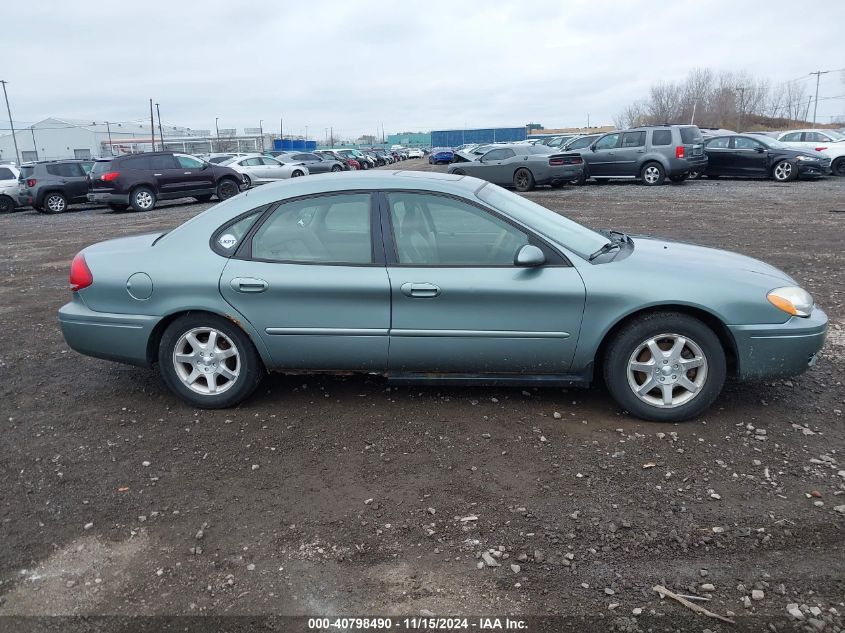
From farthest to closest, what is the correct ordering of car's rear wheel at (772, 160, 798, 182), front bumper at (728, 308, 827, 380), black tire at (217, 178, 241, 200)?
car's rear wheel at (772, 160, 798, 182), black tire at (217, 178, 241, 200), front bumper at (728, 308, 827, 380)

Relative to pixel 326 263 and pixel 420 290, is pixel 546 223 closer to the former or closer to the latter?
pixel 420 290

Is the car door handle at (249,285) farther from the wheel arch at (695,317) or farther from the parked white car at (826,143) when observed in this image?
the parked white car at (826,143)

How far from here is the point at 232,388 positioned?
14.3 feet

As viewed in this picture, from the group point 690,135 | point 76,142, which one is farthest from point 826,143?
point 76,142

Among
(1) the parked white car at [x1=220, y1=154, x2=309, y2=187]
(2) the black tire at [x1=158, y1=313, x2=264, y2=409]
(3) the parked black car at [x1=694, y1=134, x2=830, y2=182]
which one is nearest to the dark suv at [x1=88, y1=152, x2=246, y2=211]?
(1) the parked white car at [x1=220, y1=154, x2=309, y2=187]

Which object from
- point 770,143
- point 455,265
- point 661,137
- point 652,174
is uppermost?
point 661,137

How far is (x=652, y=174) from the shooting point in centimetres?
2086

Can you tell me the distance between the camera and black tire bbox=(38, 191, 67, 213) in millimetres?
20578

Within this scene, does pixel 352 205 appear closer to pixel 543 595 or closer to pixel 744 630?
pixel 543 595

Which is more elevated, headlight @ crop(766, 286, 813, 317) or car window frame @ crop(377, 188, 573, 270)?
car window frame @ crop(377, 188, 573, 270)

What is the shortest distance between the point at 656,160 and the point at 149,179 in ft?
49.8

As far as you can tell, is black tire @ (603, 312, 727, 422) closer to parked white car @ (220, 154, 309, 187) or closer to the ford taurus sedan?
the ford taurus sedan

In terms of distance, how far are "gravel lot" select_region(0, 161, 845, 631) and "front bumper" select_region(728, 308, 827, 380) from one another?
0.34 metres

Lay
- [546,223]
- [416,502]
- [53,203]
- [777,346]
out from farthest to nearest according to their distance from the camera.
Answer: [53,203]
[546,223]
[777,346]
[416,502]
